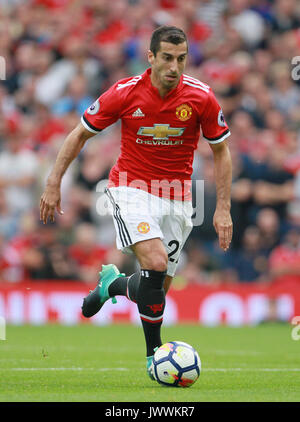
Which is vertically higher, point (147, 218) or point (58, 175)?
point (58, 175)

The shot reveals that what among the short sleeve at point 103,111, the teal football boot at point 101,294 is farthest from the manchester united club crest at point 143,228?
the teal football boot at point 101,294

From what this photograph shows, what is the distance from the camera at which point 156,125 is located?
7.41 meters

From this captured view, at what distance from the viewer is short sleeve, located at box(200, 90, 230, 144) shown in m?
7.42

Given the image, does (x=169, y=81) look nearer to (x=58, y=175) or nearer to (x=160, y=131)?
(x=160, y=131)

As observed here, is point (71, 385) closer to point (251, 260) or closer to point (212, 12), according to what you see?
point (251, 260)

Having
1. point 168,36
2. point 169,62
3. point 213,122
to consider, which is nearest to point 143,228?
point 213,122

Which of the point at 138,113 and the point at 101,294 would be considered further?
the point at 101,294

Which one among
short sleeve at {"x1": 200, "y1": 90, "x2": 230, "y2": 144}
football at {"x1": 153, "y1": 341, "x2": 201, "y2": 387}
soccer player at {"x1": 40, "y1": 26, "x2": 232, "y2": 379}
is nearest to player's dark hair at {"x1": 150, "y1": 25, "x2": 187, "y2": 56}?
soccer player at {"x1": 40, "y1": 26, "x2": 232, "y2": 379}

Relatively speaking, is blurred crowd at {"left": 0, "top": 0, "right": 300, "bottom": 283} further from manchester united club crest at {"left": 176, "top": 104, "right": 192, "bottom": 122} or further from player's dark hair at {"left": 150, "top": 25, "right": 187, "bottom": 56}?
player's dark hair at {"left": 150, "top": 25, "right": 187, "bottom": 56}

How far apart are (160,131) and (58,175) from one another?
0.91m

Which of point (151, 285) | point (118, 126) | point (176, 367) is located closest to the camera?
point (176, 367)

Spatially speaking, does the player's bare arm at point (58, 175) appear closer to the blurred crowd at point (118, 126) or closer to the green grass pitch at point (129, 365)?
the green grass pitch at point (129, 365)

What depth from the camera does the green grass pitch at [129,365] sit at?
6211 millimetres

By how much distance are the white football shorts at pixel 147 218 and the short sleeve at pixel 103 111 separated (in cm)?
55
